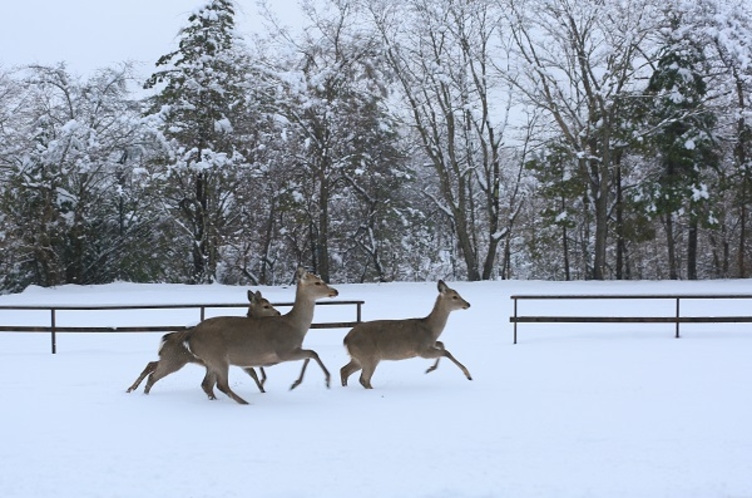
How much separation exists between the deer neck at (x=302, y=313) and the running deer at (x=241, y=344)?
23 mm

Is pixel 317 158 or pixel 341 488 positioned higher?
pixel 317 158

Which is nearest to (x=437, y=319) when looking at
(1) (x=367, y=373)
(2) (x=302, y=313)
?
(1) (x=367, y=373)

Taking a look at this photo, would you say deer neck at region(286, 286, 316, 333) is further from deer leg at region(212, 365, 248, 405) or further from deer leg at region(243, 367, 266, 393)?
deer leg at region(212, 365, 248, 405)

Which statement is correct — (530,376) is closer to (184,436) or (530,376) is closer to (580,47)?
(184,436)

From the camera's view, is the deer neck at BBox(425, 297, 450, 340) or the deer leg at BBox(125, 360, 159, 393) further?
the deer neck at BBox(425, 297, 450, 340)

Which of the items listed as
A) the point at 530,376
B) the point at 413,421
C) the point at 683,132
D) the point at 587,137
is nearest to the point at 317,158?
the point at 587,137

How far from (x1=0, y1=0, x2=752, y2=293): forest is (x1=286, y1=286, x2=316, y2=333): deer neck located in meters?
20.5

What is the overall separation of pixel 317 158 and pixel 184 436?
78.2 feet

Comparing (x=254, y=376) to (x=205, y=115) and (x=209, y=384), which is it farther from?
(x=205, y=115)

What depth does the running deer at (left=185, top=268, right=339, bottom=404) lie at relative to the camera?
345 inches

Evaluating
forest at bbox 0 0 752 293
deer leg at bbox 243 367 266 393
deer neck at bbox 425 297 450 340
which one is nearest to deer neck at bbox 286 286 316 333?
deer leg at bbox 243 367 266 393

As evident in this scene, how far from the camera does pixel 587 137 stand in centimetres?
2959

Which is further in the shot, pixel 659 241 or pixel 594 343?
pixel 659 241

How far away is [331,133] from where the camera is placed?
30.1 meters
